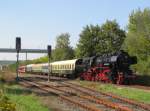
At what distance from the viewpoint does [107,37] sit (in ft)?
263

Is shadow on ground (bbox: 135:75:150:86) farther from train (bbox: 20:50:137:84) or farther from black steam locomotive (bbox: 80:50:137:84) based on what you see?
black steam locomotive (bbox: 80:50:137:84)

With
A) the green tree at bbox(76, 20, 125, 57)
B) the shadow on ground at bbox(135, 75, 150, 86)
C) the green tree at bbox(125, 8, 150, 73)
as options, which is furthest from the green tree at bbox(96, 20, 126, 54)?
the shadow on ground at bbox(135, 75, 150, 86)

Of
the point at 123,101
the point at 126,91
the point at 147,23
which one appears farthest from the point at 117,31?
the point at 123,101

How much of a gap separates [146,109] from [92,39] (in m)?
61.7

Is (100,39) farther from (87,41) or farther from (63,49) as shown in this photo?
(63,49)

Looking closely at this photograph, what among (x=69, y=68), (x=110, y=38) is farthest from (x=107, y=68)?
(x=110, y=38)

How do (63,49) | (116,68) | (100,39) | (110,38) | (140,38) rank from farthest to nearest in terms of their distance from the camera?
(63,49) < (110,38) < (100,39) < (140,38) < (116,68)

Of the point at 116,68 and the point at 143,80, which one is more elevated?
the point at 116,68

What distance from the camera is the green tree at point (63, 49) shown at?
109 m

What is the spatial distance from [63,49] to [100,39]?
3463 centimetres

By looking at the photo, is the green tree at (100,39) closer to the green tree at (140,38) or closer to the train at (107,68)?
the green tree at (140,38)

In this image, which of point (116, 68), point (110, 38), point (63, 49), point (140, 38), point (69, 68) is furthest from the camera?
point (63, 49)

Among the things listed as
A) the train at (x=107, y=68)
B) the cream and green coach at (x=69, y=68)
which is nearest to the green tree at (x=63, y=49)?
the cream and green coach at (x=69, y=68)

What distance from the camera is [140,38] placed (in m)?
53.2
